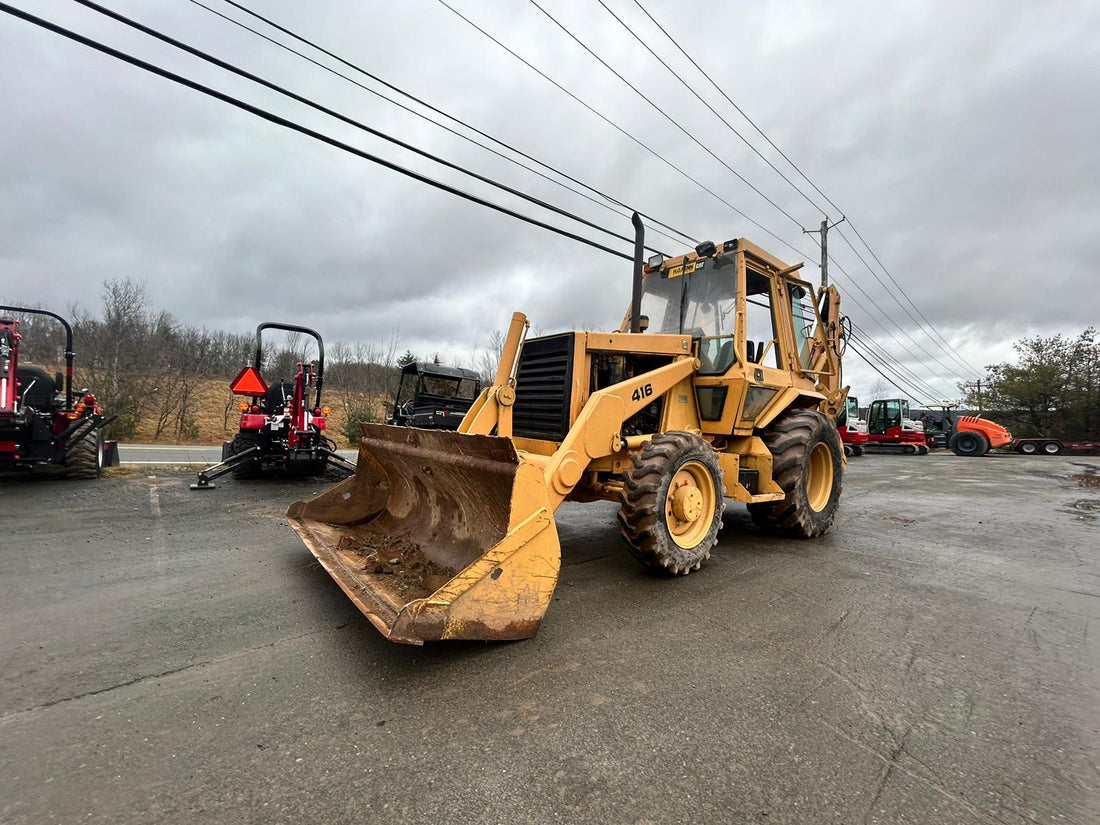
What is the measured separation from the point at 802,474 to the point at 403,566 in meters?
4.15

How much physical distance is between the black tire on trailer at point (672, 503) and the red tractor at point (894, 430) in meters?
25.3

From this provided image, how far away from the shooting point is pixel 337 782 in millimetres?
1810

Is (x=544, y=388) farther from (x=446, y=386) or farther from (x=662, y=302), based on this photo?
(x=446, y=386)

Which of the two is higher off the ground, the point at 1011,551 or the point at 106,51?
the point at 106,51

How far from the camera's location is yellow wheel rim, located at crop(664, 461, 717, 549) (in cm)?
409

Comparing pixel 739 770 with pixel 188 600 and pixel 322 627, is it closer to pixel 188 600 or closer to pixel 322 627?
pixel 322 627

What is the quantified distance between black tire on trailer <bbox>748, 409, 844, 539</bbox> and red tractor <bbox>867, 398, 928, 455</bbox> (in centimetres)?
2255

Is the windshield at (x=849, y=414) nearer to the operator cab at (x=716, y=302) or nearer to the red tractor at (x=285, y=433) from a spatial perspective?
the operator cab at (x=716, y=302)

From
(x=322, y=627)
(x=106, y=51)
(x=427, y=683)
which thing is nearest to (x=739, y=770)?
(x=427, y=683)

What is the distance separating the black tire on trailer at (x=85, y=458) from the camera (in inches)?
324

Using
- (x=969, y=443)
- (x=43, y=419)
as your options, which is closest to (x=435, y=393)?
(x=43, y=419)

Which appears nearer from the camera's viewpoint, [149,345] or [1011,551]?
[1011,551]

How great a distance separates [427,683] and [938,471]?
18333mm

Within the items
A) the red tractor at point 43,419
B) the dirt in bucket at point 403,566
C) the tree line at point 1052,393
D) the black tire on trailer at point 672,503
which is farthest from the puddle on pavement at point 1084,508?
the tree line at point 1052,393
